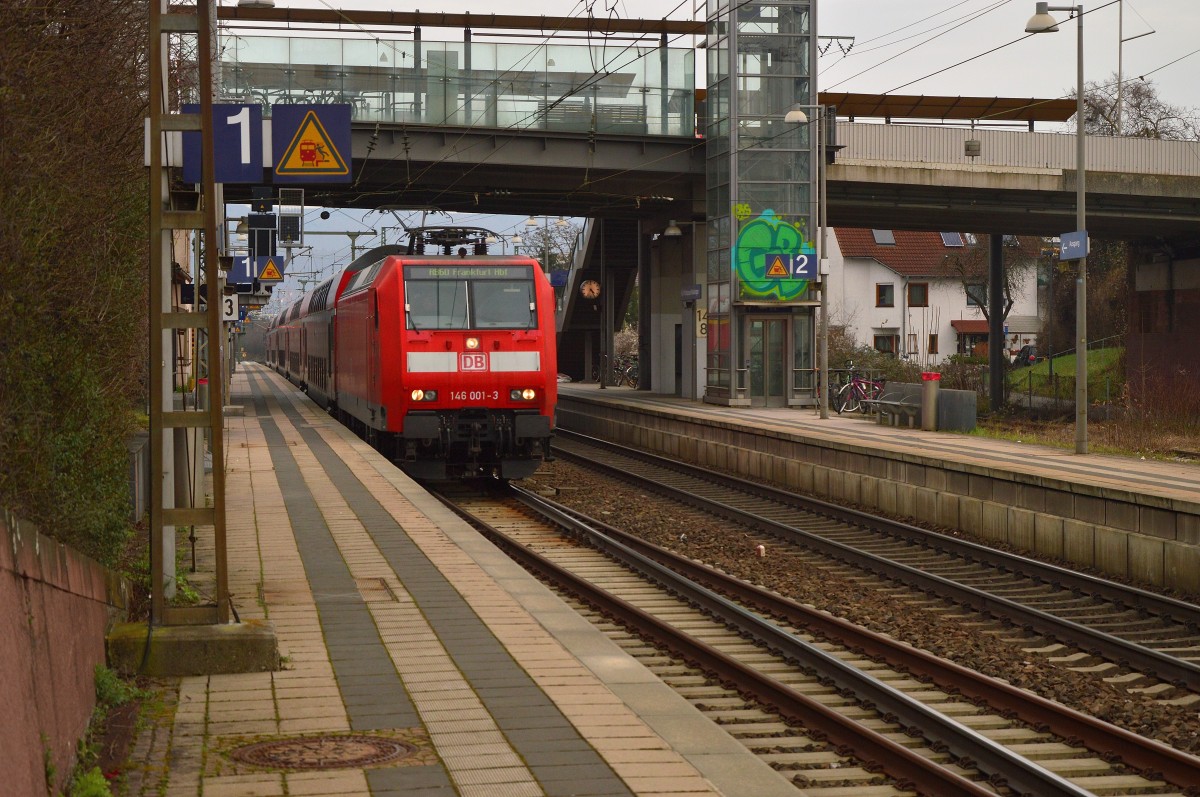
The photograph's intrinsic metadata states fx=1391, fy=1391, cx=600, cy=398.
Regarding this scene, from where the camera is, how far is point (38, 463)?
6258mm

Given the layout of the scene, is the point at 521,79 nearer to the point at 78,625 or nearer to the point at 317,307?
the point at 317,307

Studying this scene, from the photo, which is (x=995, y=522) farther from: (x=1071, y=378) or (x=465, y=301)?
(x=1071, y=378)

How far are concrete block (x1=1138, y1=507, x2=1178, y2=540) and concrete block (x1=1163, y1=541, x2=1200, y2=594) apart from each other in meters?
0.14

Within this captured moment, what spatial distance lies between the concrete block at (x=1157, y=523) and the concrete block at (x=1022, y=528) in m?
1.86

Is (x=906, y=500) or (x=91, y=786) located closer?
(x=91, y=786)

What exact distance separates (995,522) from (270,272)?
19506mm

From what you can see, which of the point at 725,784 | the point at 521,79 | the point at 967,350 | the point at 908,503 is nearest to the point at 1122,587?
the point at 908,503

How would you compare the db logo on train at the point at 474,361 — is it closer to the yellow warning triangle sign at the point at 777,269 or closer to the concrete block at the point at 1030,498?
the concrete block at the point at 1030,498

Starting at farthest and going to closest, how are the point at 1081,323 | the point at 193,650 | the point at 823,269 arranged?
the point at 823,269 → the point at 1081,323 → the point at 193,650

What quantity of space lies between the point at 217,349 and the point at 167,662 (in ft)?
5.19

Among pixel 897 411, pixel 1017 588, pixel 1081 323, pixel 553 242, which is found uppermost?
pixel 553 242

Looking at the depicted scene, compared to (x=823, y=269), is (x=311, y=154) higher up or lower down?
higher up

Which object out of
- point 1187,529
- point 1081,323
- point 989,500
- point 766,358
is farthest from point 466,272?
point 766,358

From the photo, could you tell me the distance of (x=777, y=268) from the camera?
3159cm
